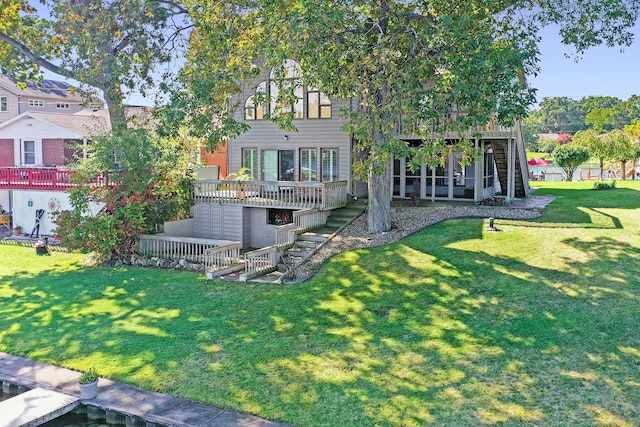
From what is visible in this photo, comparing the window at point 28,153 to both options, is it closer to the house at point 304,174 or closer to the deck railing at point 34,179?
the deck railing at point 34,179

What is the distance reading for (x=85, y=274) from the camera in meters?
16.2

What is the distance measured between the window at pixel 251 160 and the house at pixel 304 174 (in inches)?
0.7

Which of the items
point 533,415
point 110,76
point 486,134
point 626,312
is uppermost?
point 110,76

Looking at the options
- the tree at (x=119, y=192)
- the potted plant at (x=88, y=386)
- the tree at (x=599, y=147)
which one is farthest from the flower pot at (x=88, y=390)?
the tree at (x=599, y=147)

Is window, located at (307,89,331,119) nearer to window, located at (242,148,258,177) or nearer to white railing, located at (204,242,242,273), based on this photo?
window, located at (242,148,258,177)

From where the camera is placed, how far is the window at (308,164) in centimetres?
2248

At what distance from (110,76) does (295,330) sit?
12.0 m

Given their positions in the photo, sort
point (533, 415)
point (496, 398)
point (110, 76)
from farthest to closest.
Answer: point (110, 76) < point (496, 398) < point (533, 415)

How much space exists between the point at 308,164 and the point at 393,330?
1307 centimetres

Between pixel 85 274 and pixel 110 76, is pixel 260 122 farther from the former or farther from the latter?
pixel 85 274

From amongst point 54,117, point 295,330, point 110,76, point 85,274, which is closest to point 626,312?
point 295,330

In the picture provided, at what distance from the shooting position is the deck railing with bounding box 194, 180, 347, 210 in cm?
1869

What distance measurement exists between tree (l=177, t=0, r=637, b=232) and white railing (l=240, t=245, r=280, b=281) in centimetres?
336

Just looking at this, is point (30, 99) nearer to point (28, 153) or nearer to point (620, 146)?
point (28, 153)
